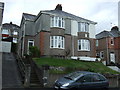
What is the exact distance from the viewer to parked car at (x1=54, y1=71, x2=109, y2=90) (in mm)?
11330

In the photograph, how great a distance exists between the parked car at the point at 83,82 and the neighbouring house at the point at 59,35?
507 inches

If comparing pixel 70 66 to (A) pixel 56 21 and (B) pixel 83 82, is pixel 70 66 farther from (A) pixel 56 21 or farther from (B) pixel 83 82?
(A) pixel 56 21

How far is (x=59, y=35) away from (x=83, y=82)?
14352 millimetres

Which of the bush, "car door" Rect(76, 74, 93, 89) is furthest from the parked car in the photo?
the bush

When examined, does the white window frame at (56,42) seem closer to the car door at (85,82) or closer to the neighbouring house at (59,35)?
the neighbouring house at (59,35)

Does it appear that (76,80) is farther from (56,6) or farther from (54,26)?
(56,6)

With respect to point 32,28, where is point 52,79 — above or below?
below

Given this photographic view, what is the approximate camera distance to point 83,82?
1184 cm

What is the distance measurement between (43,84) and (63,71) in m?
2.69

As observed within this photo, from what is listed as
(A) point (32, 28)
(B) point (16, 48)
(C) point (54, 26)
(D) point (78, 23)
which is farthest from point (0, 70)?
(B) point (16, 48)

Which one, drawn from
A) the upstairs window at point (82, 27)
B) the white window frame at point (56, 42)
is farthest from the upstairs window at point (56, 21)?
the upstairs window at point (82, 27)

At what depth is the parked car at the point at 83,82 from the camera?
1133 cm

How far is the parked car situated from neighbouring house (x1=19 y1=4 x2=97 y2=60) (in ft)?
42.3

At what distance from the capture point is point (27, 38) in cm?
2838
